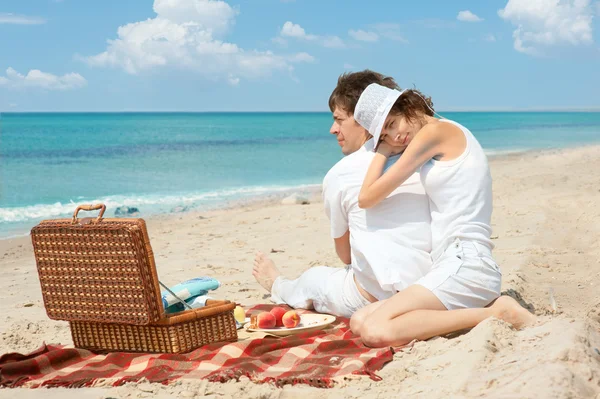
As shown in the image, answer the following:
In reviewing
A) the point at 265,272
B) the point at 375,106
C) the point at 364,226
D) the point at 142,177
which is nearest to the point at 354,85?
the point at 375,106

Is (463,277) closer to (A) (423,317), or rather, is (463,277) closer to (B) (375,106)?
(A) (423,317)

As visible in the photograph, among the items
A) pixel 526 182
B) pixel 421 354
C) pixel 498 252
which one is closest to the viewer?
pixel 421 354

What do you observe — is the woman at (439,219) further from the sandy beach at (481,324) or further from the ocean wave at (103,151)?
the ocean wave at (103,151)

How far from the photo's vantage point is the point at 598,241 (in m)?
7.63

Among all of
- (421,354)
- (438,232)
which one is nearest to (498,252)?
(438,232)

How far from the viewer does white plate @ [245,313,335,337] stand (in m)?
4.73

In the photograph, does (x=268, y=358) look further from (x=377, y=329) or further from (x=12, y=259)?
(x=12, y=259)

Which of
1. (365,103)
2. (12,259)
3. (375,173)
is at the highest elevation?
(365,103)

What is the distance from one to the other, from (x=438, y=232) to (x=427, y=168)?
40 centimetres

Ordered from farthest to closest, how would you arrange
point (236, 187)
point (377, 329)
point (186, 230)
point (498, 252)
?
1. point (236, 187)
2. point (186, 230)
3. point (498, 252)
4. point (377, 329)

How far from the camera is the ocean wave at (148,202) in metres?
13.6

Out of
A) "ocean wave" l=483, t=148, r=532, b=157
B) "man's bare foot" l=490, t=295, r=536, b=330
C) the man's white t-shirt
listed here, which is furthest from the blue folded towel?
"ocean wave" l=483, t=148, r=532, b=157

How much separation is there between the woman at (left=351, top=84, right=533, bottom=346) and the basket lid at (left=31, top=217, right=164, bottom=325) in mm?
1351

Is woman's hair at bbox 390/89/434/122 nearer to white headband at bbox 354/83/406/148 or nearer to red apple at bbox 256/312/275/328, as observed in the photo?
white headband at bbox 354/83/406/148
